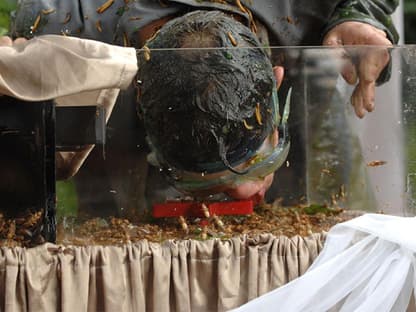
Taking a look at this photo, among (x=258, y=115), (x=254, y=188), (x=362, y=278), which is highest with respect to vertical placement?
(x=258, y=115)

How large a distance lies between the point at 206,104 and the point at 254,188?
175 mm

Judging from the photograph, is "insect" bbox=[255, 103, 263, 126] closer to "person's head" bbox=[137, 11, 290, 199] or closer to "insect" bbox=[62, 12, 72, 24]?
"person's head" bbox=[137, 11, 290, 199]

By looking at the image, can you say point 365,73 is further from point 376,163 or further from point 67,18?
point 67,18

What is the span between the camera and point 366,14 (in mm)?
2146

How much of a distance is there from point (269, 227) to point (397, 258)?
234mm

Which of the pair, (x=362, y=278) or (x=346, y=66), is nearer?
(x=362, y=278)

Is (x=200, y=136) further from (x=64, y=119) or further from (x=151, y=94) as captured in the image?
(x=64, y=119)

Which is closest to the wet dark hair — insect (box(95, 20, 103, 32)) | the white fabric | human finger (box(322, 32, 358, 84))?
human finger (box(322, 32, 358, 84))

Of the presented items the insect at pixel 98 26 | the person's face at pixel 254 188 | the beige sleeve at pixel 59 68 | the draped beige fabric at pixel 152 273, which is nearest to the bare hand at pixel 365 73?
the person's face at pixel 254 188

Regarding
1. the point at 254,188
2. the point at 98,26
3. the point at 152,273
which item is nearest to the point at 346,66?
the point at 254,188

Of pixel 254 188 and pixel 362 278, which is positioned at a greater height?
pixel 254 188

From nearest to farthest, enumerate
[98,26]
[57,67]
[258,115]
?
[57,67]
[258,115]
[98,26]

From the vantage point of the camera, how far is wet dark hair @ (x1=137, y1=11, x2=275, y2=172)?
152cm

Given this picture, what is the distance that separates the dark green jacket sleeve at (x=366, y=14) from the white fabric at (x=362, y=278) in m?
0.69
